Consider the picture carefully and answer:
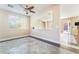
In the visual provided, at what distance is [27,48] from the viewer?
232 centimetres

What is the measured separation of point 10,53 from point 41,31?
935 mm

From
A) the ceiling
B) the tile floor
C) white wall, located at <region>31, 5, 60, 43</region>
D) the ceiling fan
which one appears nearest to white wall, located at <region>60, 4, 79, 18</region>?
white wall, located at <region>31, 5, 60, 43</region>

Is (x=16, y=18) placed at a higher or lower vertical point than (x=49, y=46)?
higher

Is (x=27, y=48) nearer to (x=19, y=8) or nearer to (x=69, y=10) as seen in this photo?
(x=19, y=8)

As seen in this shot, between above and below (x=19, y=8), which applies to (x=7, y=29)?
below

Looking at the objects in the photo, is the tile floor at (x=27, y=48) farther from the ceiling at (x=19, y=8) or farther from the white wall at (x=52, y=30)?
the ceiling at (x=19, y=8)

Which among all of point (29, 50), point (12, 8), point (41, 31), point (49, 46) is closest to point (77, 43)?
point (49, 46)

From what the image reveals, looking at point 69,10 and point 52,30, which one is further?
point 52,30

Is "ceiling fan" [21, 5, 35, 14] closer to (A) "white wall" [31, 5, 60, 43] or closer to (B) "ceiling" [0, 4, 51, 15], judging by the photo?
(B) "ceiling" [0, 4, 51, 15]

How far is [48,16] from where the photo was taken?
7.81ft

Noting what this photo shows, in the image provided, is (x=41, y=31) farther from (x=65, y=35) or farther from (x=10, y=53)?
(x=10, y=53)

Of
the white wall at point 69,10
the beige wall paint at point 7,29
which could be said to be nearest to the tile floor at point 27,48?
the beige wall paint at point 7,29

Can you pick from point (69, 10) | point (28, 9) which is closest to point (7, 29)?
point (28, 9)

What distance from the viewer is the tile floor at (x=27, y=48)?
2.23 meters
